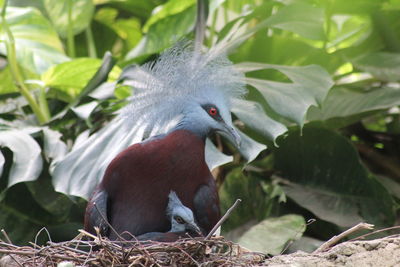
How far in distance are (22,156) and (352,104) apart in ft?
5.78

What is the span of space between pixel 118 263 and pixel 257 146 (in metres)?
1.07

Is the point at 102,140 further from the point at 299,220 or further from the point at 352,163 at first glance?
the point at 352,163

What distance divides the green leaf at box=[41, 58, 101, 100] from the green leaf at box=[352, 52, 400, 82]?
1453 mm

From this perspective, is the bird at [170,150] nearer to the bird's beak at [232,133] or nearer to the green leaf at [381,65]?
the bird's beak at [232,133]

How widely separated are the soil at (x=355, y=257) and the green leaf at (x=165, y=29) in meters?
2.17

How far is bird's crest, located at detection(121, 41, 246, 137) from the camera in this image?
294 cm

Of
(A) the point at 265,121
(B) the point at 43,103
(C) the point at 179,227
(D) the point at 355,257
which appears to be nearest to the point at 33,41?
(B) the point at 43,103

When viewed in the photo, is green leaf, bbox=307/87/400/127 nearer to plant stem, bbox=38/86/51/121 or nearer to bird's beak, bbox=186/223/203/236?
plant stem, bbox=38/86/51/121

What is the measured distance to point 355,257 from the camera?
8.25 feet

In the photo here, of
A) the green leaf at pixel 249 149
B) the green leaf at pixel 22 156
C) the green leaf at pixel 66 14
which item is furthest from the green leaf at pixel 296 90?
the green leaf at pixel 66 14

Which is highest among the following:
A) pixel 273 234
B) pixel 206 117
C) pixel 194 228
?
pixel 206 117

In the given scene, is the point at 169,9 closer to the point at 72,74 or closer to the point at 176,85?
the point at 72,74

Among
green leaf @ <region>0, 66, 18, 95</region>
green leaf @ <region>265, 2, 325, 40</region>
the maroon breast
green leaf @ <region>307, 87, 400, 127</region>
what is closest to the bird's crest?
the maroon breast

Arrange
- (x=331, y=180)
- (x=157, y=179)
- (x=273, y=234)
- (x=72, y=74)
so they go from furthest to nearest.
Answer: (x=72, y=74)
(x=331, y=180)
(x=273, y=234)
(x=157, y=179)
